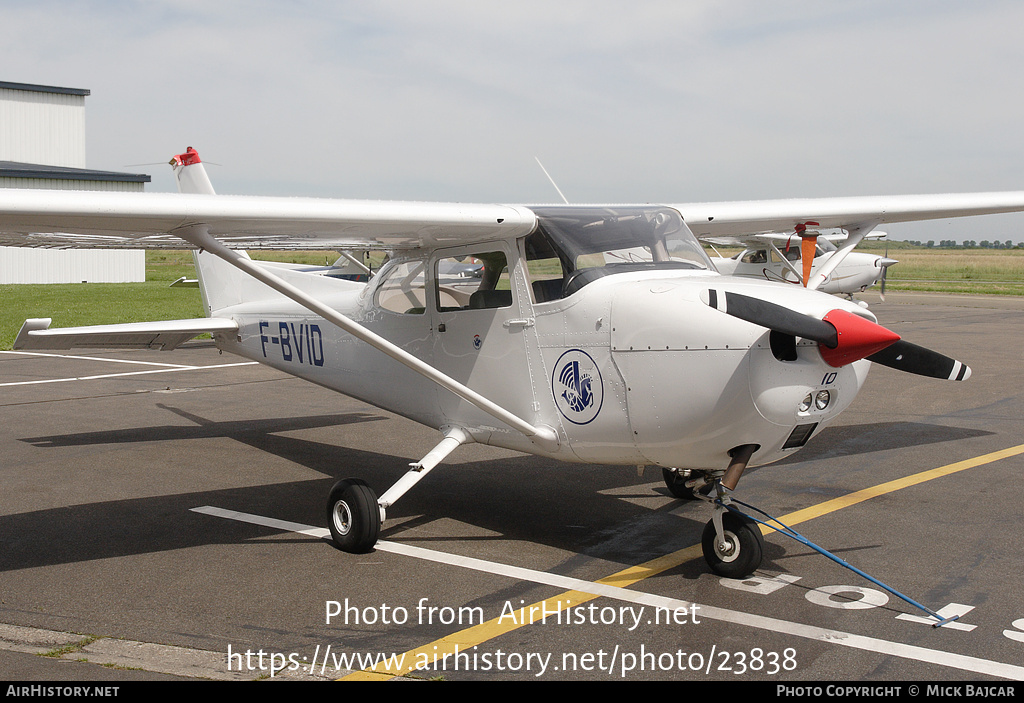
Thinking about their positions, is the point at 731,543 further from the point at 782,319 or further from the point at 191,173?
the point at 191,173

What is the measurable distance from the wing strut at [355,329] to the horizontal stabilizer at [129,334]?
9.48 feet

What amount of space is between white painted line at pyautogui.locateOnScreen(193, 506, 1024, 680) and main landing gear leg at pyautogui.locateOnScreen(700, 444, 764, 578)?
508 mm

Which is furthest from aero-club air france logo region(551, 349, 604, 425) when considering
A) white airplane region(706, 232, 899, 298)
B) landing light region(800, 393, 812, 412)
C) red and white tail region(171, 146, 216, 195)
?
white airplane region(706, 232, 899, 298)

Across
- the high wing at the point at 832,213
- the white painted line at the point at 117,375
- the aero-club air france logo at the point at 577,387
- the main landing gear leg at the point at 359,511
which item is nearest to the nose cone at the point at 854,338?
the aero-club air france logo at the point at 577,387

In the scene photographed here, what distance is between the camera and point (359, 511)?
19.5ft

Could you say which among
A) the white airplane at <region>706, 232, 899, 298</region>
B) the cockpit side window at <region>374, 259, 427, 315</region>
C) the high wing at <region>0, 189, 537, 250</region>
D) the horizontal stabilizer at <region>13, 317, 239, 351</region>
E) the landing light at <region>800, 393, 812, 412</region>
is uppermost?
the white airplane at <region>706, 232, 899, 298</region>

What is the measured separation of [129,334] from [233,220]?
12.8 feet

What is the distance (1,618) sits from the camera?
15.7ft

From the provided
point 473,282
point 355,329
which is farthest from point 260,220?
point 473,282

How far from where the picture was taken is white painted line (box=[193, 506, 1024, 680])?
4160 mm

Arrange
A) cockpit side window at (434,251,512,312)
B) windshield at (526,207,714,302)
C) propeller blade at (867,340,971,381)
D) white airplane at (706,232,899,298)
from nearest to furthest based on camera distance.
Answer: propeller blade at (867,340,971,381), windshield at (526,207,714,302), cockpit side window at (434,251,512,312), white airplane at (706,232,899,298)

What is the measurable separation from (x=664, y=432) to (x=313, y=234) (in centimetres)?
287

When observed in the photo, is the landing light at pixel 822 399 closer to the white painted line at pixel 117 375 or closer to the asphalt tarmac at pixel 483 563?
the asphalt tarmac at pixel 483 563

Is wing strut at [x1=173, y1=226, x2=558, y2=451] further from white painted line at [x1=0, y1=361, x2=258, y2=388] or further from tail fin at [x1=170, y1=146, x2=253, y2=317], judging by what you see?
white painted line at [x1=0, y1=361, x2=258, y2=388]
